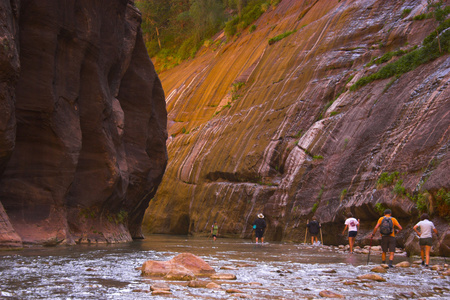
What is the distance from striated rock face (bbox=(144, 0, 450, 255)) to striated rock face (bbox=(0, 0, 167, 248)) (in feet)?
36.1

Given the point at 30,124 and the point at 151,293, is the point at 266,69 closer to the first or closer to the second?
the point at 30,124

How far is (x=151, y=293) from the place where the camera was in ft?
22.7

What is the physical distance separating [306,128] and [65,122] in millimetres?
19977

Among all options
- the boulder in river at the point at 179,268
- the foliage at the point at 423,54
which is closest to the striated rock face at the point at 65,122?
the boulder in river at the point at 179,268

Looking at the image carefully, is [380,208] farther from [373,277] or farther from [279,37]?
[279,37]

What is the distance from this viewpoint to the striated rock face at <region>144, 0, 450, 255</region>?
21297mm

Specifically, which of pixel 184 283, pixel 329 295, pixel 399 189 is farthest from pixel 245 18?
pixel 329 295

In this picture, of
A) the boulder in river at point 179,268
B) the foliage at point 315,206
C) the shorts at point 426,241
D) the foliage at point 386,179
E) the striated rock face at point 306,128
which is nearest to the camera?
the boulder in river at point 179,268

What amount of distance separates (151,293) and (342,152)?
21471 mm

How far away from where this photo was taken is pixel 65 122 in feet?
62.5

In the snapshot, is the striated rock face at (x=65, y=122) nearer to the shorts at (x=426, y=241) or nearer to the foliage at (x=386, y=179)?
the foliage at (x=386, y=179)

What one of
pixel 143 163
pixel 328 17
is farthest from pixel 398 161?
pixel 328 17

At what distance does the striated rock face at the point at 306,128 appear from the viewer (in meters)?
21.3

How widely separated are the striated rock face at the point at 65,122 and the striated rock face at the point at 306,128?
11.0m
